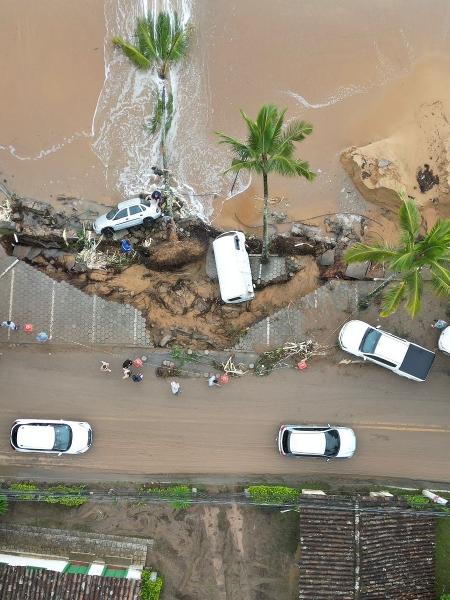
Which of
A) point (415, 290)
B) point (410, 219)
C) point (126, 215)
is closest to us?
point (410, 219)

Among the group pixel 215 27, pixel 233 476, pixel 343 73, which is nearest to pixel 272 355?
pixel 233 476

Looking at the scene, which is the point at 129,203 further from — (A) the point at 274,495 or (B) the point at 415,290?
(A) the point at 274,495

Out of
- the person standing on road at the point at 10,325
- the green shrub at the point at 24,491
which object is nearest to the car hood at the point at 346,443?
the green shrub at the point at 24,491

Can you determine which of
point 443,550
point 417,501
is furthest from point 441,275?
point 443,550

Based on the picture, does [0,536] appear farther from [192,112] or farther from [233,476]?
[192,112]

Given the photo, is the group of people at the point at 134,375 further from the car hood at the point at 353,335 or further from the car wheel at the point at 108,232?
the car wheel at the point at 108,232

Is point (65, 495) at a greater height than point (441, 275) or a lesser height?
lesser
